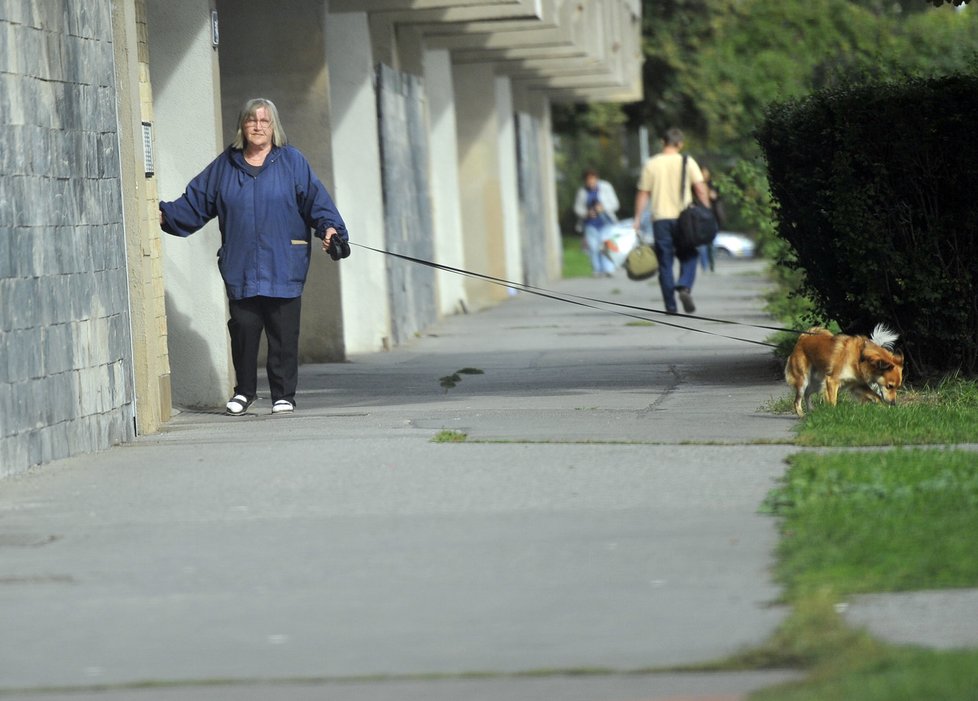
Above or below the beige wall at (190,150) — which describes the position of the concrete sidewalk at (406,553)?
below

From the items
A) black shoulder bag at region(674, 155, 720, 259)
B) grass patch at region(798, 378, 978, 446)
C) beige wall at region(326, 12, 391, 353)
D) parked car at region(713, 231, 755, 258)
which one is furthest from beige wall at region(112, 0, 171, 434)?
parked car at region(713, 231, 755, 258)

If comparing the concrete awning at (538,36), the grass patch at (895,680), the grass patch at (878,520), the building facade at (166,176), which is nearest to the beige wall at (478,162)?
the concrete awning at (538,36)

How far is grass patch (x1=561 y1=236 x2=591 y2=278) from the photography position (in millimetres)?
38184

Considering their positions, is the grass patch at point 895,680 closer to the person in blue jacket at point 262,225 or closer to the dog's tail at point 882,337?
the dog's tail at point 882,337

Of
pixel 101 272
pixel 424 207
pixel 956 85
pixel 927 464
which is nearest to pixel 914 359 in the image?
pixel 956 85

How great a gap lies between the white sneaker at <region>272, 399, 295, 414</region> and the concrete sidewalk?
0.44ft

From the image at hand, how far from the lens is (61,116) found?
9898mm

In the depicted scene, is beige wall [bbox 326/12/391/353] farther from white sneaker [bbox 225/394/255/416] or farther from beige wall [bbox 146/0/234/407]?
white sneaker [bbox 225/394/255/416]

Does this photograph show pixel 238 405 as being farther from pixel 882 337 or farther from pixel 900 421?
pixel 900 421

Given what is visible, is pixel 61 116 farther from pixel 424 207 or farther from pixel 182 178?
pixel 424 207

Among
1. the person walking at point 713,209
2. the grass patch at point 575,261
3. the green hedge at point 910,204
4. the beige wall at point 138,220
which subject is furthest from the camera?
the grass patch at point 575,261

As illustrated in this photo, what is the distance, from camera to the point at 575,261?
150 feet

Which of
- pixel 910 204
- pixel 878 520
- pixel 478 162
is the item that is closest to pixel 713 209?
pixel 478 162

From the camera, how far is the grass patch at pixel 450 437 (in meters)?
9.88
